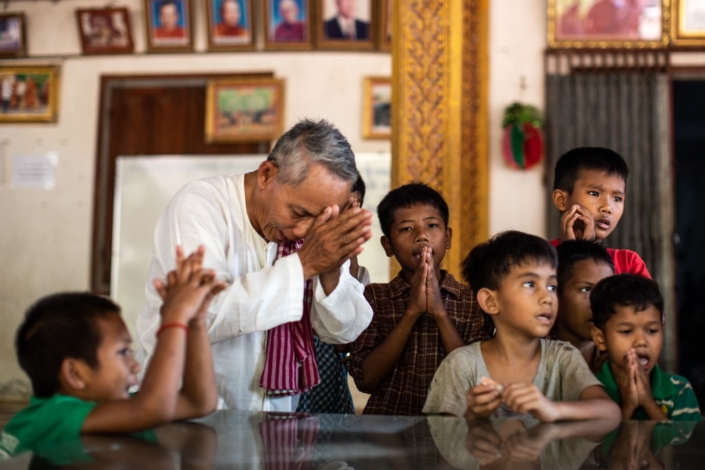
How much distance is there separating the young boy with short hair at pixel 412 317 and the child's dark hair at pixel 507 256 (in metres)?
0.25

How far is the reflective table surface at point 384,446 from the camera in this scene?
112 cm

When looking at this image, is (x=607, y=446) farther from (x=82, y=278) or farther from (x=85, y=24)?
(x=85, y=24)

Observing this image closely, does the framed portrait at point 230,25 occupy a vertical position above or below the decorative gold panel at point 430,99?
above

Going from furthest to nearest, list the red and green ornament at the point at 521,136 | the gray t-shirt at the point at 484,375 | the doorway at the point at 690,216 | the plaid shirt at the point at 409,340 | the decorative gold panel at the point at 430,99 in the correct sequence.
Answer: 1. the doorway at the point at 690,216
2. the red and green ornament at the point at 521,136
3. the decorative gold panel at the point at 430,99
4. the plaid shirt at the point at 409,340
5. the gray t-shirt at the point at 484,375

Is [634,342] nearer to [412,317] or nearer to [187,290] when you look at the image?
[412,317]

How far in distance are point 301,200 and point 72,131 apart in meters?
5.60

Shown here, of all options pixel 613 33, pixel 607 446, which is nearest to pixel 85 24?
pixel 613 33

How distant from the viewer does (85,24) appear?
6902 mm

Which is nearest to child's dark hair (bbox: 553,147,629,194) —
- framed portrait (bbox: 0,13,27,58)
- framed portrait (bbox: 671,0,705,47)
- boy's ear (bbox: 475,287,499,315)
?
boy's ear (bbox: 475,287,499,315)

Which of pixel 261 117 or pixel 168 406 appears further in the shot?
pixel 261 117

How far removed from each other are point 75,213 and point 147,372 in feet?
19.5

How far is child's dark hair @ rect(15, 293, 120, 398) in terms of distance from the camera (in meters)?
1.53

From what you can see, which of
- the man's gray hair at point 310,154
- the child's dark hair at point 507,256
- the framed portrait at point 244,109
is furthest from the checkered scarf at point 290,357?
the framed portrait at point 244,109

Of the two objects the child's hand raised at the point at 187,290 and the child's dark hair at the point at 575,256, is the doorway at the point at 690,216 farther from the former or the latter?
the child's hand raised at the point at 187,290
